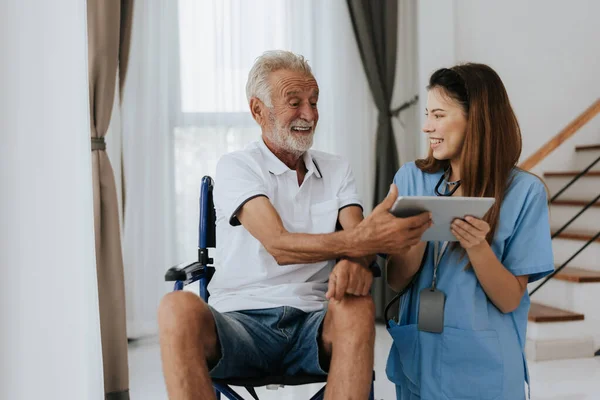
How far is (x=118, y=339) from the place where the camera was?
2.36 meters

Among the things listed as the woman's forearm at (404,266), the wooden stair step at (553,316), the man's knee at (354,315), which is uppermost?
the woman's forearm at (404,266)

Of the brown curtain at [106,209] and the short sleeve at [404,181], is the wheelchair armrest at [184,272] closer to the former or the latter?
the short sleeve at [404,181]

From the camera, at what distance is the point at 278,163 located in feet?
5.66

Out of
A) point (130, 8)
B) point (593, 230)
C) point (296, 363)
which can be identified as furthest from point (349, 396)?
point (593, 230)

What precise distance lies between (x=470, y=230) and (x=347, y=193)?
1.42 feet

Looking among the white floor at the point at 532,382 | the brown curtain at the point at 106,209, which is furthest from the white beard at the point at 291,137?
the white floor at the point at 532,382

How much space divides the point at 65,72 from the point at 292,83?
2.46ft

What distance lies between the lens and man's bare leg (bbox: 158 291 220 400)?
128 cm

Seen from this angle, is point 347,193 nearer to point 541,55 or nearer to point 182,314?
point 182,314

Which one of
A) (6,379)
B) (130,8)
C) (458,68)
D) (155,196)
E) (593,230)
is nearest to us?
(6,379)

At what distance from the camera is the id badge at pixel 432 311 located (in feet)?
5.09

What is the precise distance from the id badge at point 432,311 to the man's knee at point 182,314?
1.91 ft

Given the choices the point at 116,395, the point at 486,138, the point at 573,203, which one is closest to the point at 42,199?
the point at 486,138

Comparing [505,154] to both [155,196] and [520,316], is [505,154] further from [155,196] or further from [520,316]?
[155,196]
